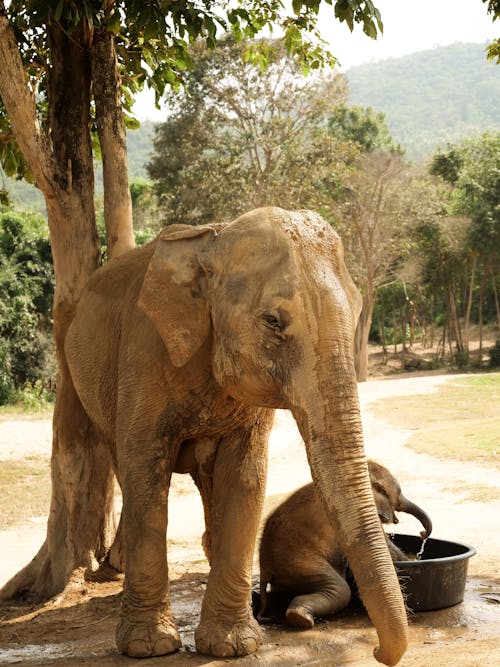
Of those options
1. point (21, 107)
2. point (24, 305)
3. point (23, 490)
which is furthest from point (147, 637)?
point (24, 305)

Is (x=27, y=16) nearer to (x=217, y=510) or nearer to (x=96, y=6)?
(x=96, y=6)

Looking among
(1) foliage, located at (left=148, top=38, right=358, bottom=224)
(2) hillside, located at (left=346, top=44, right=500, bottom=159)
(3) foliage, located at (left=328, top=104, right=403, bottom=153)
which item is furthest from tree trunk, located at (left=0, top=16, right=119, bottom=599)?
(2) hillside, located at (left=346, top=44, right=500, bottom=159)

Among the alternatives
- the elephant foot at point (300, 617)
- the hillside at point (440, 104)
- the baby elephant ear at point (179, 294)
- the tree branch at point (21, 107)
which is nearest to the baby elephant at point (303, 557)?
the elephant foot at point (300, 617)

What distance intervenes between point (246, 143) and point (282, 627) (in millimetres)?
28180

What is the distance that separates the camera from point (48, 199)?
23.6 feet

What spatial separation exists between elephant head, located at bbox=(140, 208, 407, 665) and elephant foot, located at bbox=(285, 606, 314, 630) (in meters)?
1.49

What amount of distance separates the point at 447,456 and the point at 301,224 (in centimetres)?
985

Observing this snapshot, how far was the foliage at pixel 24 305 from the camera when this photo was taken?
23438 millimetres

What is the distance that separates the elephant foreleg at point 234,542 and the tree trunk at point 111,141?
8.34 feet

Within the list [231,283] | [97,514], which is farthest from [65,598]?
[231,283]

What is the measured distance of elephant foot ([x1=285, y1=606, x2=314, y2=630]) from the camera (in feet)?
17.6

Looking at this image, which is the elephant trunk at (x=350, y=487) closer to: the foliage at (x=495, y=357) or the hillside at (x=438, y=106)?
the foliage at (x=495, y=357)

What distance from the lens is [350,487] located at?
4.02m

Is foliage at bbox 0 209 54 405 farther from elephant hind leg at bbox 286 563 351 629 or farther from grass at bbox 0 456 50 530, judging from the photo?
elephant hind leg at bbox 286 563 351 629
